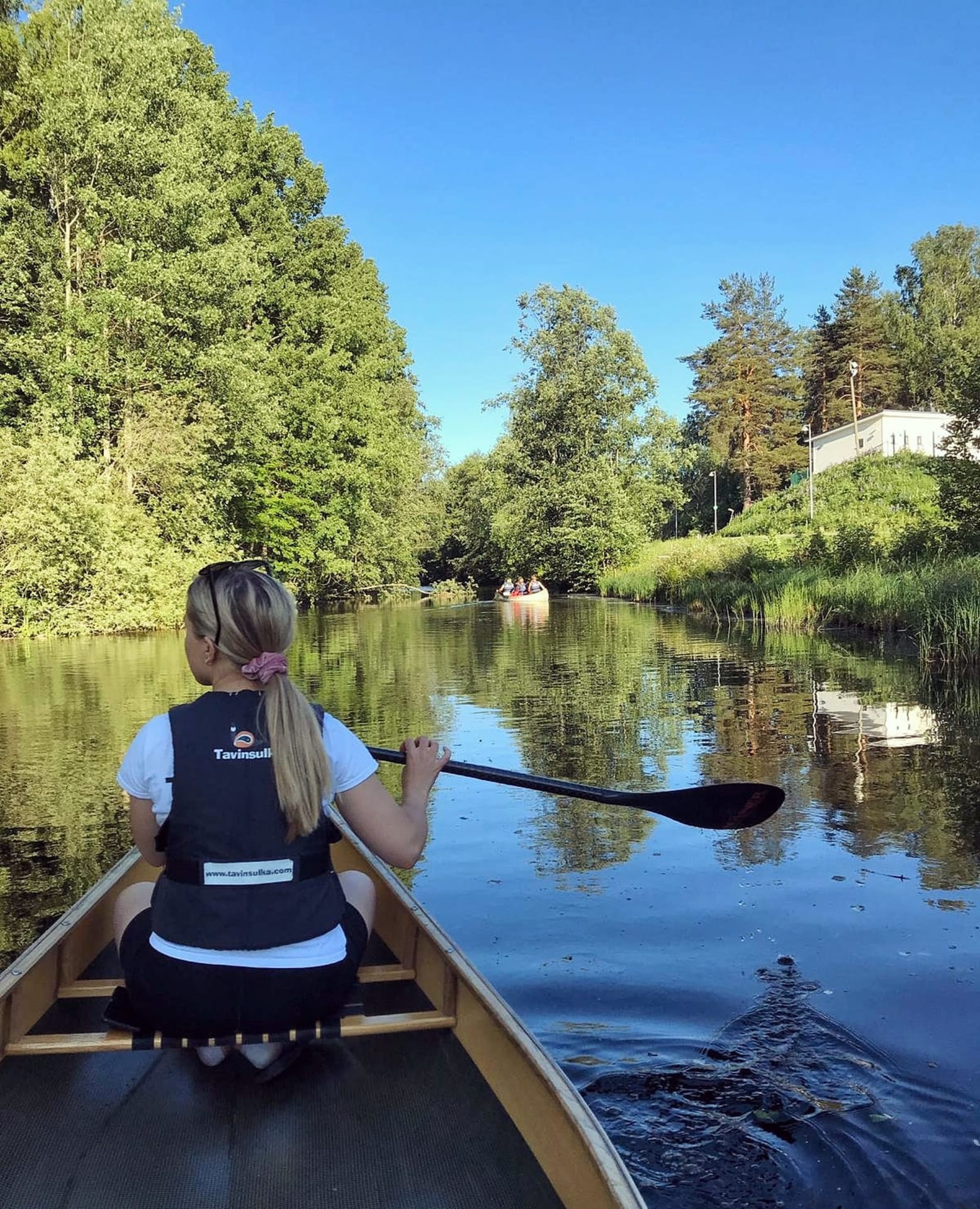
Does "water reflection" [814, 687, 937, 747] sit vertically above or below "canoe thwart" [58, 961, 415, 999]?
above

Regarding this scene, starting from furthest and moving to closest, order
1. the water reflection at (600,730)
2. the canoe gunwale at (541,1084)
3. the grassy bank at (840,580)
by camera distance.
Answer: the grassy bank at (840,580) → the water reflection at (600,730) → the canoe gunwale at (541,1084)

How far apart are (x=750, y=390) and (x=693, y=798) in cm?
5908

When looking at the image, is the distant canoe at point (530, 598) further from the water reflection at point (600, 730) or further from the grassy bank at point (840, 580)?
the water reflection at point (600, 730)

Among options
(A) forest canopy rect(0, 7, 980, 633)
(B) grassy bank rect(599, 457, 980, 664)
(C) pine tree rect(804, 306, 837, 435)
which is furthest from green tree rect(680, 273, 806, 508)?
(B) grassy bank rect(599, 457, 980, 664)

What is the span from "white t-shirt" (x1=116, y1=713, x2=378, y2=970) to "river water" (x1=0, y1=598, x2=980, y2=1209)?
Answer: 1026 millimetres

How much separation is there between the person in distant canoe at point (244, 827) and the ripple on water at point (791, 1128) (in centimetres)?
101

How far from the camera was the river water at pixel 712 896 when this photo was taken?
280 centimetres

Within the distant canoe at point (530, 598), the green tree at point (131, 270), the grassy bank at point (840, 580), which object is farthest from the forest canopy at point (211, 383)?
the distant canoe at point (530, 598)

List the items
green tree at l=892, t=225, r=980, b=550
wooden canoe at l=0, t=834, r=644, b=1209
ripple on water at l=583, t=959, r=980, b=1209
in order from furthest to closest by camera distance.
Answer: green tree at l=892, t=225, r=980, b=550 → ripple on water at l=583, t=959, r=980, b=1209 → wooden canoe at l=0, t=834, r=644, b=1209

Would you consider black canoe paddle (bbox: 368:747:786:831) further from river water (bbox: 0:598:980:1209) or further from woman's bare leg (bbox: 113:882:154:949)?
woman's bare leg (bbox: 113:882:154:949)

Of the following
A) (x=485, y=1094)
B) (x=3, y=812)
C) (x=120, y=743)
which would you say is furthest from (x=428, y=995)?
(x=120, y=743)

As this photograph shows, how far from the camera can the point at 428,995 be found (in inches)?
119

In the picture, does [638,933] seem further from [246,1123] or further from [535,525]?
[535,525]

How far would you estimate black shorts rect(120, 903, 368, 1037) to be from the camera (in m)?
2.34
